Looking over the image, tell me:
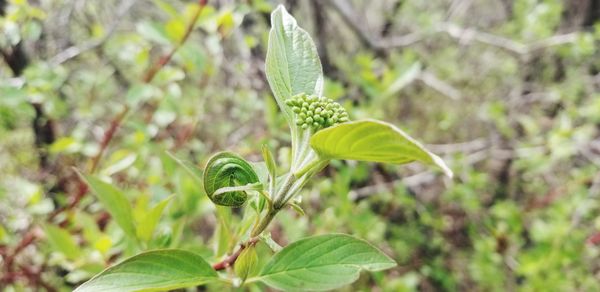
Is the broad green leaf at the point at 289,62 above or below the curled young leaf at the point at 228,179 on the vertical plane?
above

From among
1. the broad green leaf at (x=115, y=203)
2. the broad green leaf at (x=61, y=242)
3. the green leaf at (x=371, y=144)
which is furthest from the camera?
the broad green leaf at (x=61, y=242)

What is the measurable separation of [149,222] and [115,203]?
6 centimetres

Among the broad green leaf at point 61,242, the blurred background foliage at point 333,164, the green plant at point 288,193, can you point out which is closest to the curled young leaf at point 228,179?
the green plant at point 288,193

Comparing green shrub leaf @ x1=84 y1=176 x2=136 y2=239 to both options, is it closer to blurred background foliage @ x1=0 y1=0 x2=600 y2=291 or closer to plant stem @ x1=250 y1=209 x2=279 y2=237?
blurred background foliage @ x1=0 y1=0 x2=600 y2=291

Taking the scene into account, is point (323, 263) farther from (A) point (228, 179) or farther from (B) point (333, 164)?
(B) point (333, 164)

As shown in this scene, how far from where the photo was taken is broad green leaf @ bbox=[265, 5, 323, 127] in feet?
1.65

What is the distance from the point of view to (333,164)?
148 cm

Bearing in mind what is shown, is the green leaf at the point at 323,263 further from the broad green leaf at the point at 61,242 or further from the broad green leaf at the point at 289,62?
the broad green leaf at the point at 61,242

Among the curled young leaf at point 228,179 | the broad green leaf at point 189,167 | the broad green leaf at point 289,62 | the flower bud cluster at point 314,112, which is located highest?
the broad green leaf at point 289,62

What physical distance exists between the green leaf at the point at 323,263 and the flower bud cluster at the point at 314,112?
4.7 inches

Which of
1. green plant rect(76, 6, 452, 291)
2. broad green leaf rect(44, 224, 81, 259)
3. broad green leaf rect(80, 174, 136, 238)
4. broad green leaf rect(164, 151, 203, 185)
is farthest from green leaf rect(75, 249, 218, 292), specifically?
broad green leaf rect(44, 224, 81, 259)

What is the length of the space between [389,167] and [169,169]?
0.94m

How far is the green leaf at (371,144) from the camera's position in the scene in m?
0.37

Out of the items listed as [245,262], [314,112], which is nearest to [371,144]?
[314,112]
